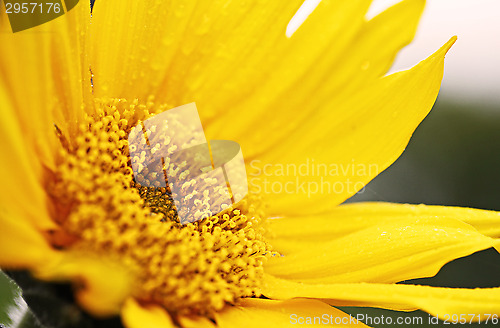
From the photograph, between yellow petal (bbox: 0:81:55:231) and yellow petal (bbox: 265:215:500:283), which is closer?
yellow petal (bbox: 0:81:55:231)

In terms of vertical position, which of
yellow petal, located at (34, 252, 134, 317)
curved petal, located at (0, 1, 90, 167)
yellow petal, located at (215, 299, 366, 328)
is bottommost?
yellow petal, located at (215, 299, 366, 328)

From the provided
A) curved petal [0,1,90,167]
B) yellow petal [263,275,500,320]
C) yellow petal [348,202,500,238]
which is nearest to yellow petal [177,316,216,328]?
yellow petal [263,275,500,320]

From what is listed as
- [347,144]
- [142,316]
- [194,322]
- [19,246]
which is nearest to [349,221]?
[347,144]

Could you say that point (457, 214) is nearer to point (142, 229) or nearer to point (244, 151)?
point (244, 151)

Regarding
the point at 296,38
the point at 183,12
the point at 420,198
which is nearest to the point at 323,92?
the point at 296,38

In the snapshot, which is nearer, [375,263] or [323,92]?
[375,263]

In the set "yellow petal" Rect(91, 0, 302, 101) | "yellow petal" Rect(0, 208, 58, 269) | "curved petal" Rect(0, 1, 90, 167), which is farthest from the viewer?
"yellow petal" Rect(91, 0, 302, 101)

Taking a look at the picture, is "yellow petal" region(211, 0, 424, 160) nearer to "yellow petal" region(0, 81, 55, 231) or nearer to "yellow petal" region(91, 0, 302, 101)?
"yellow petal" region(91, 0, 302, 101)

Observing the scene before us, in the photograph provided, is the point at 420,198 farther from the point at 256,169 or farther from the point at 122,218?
the point at 122,218
